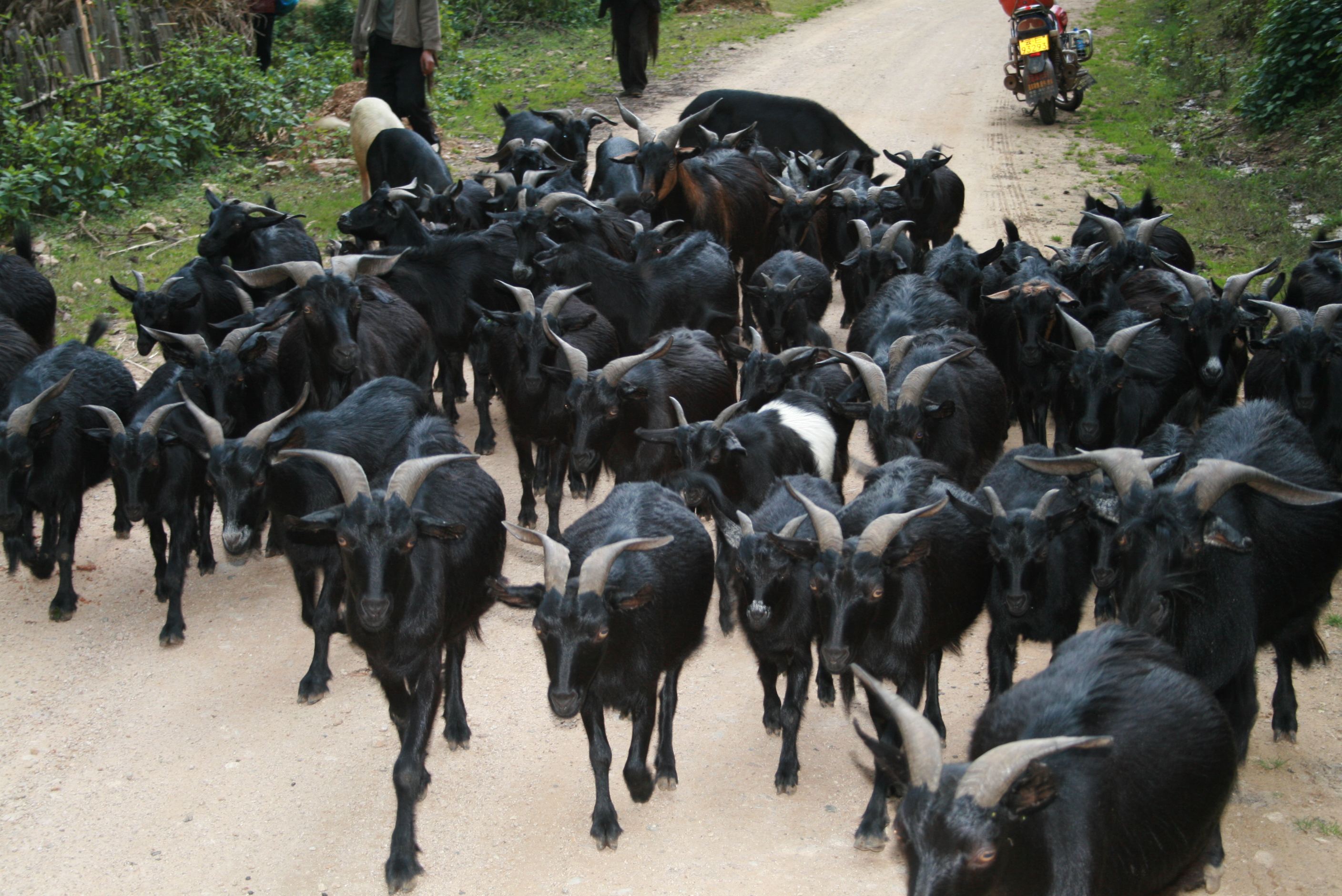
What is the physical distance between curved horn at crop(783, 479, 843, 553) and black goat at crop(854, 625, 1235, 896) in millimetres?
962

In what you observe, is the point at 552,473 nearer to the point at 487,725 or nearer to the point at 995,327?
the point at 487,725

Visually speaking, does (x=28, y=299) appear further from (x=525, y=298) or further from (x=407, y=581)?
(x=407, y=581)

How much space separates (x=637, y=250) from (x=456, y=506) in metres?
5.06

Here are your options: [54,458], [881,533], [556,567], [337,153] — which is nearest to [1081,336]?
[881,533]

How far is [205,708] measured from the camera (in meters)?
6.49

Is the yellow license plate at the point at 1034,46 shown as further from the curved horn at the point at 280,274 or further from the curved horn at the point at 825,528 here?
the curved horn at the point at 825,528

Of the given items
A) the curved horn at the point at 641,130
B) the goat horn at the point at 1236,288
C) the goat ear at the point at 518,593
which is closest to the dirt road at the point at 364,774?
the goat ear at the point at 518,593

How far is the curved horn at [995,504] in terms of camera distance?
19.6 ft

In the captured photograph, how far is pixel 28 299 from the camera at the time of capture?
30.9ft

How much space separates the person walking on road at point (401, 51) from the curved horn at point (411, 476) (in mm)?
8945

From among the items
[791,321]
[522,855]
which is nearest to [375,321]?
[791,321]

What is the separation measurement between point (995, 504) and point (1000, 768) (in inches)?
101

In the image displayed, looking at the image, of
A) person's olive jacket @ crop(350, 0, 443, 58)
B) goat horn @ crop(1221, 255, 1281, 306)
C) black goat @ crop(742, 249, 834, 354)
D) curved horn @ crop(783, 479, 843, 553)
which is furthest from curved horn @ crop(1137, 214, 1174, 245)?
person's olive jacket @ crop(350, 0, 443, 58)

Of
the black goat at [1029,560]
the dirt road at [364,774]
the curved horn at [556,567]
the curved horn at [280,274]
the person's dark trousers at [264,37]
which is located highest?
the person's dark trousers at [264,37]
